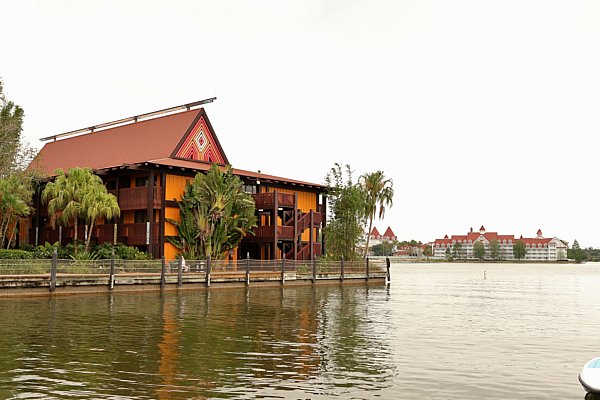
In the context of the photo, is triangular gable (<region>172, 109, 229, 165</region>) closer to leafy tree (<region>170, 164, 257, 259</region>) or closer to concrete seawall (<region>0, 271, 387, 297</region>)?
leafy tree (<region>170, 164, 257, 259</region>)

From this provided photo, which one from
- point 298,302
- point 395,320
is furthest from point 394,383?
point 298,302

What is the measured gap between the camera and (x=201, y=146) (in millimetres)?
54438

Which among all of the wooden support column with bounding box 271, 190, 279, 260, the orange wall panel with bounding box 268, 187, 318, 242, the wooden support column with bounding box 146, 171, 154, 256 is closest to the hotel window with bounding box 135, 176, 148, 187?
the wooden support column with bounding box 146, 171, 154, 256

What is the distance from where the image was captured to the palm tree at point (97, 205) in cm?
4275

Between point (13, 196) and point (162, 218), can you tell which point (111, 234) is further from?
point (13, 196)

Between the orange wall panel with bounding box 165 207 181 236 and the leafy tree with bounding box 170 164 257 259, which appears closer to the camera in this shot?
the leafy tree with bounding box 170 164 257 259

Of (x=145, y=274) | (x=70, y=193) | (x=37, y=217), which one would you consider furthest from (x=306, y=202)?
(x=145, y=274)

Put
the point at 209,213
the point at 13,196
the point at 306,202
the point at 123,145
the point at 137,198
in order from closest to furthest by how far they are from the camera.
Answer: the point at 13,196 → the point at 209,213 → the point at 137,198 → the point at 123,145 → the point at 306,202

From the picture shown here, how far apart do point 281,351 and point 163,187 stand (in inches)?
1216

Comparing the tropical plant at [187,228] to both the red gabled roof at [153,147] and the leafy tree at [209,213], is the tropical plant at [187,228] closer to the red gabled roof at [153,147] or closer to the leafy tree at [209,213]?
the leafy tree at [209,213]

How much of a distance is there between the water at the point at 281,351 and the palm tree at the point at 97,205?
516 inches

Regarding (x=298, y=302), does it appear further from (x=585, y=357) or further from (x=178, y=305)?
(x=585, y=357)

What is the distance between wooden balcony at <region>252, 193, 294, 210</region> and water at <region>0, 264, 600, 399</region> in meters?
20.8

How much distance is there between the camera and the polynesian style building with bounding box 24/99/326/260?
4597 centimetres
